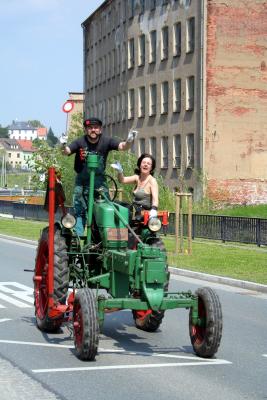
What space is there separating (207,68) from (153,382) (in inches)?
2091

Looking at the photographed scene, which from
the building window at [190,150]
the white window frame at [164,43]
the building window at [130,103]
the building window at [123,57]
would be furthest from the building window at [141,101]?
the building window at [190,150]

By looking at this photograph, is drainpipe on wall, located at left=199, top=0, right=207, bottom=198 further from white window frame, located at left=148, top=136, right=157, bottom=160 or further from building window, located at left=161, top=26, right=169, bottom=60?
white window frame, located at left=148, top=136, right=157, bottom=160

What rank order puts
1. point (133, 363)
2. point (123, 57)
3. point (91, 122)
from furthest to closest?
point (123, 57) < point (91, 122) < point (133, 363)

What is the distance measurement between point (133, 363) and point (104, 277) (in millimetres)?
1361

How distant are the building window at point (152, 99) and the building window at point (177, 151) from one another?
4222mm

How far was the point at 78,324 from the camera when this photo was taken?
9.75m

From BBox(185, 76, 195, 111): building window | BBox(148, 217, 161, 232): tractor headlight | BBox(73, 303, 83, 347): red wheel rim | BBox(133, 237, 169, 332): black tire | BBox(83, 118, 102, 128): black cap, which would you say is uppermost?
BBox(185, 76, 195, 111): building window

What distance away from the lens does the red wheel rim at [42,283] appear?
1165cm

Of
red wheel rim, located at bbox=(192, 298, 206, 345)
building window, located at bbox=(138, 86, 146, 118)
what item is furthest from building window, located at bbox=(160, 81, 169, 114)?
red wheel rim, located at bbox=(192, 298, 206, 345)

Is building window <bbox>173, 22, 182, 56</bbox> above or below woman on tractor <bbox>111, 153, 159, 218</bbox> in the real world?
above

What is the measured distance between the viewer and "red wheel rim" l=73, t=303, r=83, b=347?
31.8ft

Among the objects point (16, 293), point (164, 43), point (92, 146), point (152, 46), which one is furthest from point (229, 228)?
point (152, 46)

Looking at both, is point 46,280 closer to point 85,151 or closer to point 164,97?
point 85,151

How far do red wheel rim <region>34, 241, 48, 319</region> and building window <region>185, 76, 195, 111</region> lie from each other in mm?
50998
